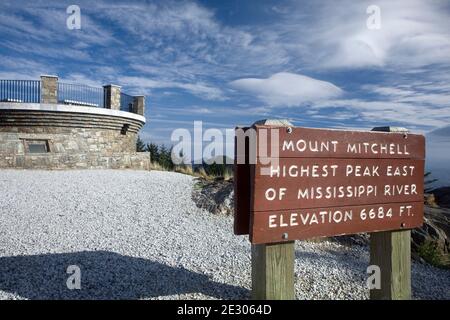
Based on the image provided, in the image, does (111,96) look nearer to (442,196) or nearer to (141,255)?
(442,196)

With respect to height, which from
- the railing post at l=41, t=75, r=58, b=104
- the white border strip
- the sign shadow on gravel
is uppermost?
the railing post at l=41, t=75, r=58, b=104

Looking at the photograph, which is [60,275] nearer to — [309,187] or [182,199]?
[309,187]

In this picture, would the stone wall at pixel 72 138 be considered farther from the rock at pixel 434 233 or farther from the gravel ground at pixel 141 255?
the rock at pixel 434 233

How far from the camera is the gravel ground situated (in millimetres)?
4152

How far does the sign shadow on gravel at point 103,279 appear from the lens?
3967 mm

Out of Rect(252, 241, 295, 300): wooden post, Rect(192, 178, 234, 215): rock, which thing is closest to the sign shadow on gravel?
Rect(252, 241, 295, 300): wooden post

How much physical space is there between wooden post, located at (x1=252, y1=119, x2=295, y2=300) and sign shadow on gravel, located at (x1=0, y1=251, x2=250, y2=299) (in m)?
1.04

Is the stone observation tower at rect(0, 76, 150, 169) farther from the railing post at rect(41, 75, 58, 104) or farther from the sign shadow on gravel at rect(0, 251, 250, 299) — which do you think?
the sign shadow on gravel at rect(0, 251, 250, 299)

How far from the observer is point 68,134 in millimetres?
17391

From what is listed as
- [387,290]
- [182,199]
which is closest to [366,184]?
[387,290]

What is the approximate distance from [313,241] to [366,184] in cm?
367

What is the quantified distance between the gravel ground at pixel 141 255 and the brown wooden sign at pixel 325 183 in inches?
53.7

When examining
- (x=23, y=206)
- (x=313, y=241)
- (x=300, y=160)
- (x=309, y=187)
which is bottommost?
(x=313, y=241)
